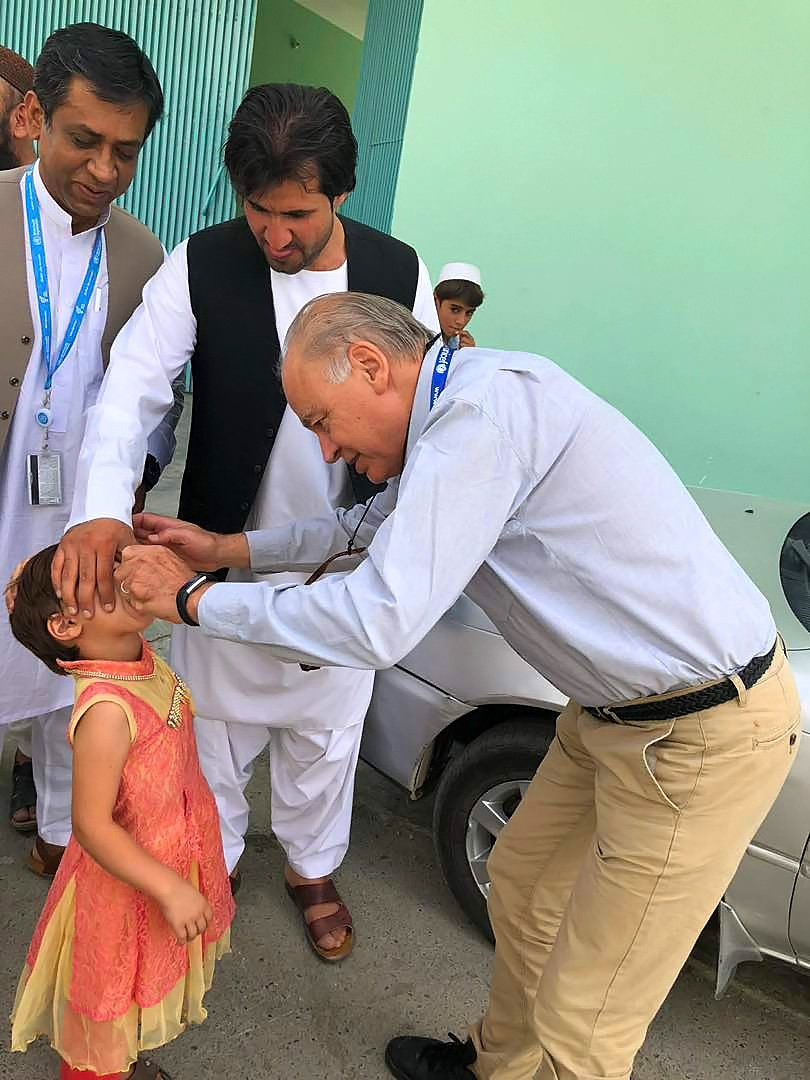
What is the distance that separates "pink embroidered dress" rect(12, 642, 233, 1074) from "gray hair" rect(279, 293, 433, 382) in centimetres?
70

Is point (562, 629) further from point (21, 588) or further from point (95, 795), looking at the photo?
point (21, 588)

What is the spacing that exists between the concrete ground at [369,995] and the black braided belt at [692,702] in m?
1.21

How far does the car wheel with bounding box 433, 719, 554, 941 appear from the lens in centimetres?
252

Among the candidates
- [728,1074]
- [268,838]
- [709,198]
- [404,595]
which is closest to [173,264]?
[404,595]

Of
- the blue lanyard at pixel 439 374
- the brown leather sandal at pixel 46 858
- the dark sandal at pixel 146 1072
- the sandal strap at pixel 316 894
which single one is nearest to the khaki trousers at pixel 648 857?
the blue lanyard at pixel 439 374

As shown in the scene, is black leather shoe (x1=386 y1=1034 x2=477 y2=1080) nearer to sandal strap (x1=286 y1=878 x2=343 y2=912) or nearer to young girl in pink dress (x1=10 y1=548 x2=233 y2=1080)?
sandal strap (x1=286 y1=878 x2=343 y2=912)

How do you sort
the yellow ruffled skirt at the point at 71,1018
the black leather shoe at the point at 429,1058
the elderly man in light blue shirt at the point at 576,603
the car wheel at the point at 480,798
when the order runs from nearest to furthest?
1. the elderly man in light blue shirt at the point at 576,603
2. the yellow ruffled skirt at the point at 71,1018
3. the black leather shoe at the point at 429,1058
4. the car wheel at the point at 480,798

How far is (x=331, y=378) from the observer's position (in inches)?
58.1

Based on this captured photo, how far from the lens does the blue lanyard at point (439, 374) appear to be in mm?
1501

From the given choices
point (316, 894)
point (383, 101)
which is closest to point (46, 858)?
point (316, 894)

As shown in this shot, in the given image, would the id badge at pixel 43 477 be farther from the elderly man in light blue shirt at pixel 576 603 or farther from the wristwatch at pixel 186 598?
the wristwatch at pixel 186 598

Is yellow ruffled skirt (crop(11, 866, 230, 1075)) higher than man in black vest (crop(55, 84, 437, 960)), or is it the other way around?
man in black vest (crop(55, 84, 437, 960))

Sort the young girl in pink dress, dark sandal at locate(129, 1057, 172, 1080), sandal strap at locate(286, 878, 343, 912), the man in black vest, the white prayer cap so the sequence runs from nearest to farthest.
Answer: the young girl in pink dress
the man in black vest
dark sandal at locate(129, 1057, 172, 1080)
sandal strap at locate(286, 878, 343, 912)
the white prayer cap

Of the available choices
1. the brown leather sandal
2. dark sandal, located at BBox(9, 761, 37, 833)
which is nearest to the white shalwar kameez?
the brown leather sandal
